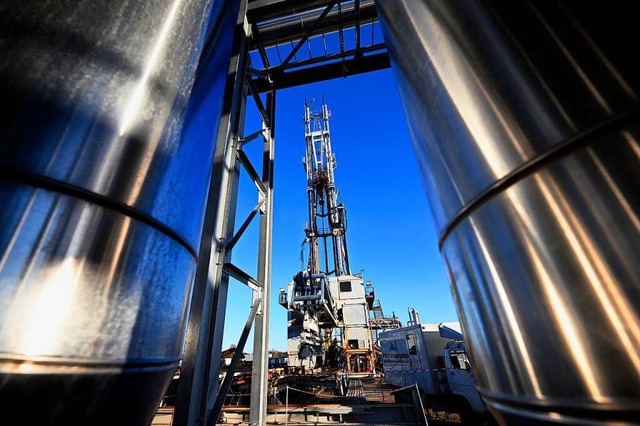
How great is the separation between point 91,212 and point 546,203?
70.6 inches

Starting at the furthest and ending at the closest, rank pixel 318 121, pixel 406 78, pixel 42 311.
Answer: pixel 318 121 → pixel 406 78 → pixel 42 311

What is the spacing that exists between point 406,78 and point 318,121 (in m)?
35.2

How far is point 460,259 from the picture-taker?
47.6 inches

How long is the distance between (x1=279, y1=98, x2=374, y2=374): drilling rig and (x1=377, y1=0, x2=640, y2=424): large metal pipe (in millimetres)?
12571

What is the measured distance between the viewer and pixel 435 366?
11664 mm

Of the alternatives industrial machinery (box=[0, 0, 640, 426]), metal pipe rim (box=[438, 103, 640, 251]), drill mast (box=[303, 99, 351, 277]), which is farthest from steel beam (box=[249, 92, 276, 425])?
drill mast (box=[303, 99, 351, 277])

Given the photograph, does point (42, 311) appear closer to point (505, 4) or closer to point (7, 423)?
point (7, 423)

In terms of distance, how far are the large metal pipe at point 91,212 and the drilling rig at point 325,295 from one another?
12.1 metres

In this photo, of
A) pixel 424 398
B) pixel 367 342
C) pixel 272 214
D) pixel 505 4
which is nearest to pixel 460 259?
pixel 505 4

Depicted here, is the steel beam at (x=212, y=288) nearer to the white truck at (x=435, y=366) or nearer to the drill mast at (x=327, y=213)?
the white truck at (x=435, y=366)

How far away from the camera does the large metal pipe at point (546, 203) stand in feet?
2.56

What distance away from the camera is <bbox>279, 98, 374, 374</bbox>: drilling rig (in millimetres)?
14367

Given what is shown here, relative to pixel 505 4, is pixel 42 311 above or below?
below

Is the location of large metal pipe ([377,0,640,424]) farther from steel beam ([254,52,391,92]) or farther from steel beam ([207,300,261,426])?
steel beam ([254,52,391,92])
